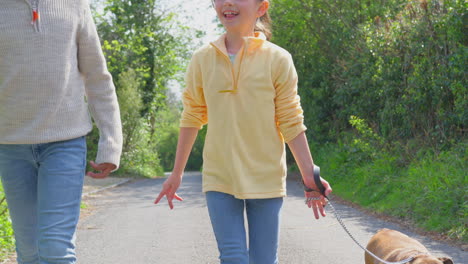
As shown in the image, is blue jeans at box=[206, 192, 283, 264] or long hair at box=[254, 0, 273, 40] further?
→ long hair at box=[254, 0, 273, 40]

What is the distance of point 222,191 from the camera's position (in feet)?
9.80

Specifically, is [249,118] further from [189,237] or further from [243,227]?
[189,237]

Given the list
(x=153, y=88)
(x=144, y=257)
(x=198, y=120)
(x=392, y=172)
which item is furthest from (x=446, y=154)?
(x=153, y=88)

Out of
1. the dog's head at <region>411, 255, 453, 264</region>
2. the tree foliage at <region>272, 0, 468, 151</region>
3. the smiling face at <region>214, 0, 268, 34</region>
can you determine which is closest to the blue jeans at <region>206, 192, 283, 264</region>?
the smiling face at <region>214, 0, 268, 34</region>

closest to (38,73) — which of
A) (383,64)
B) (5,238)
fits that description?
(5,238)

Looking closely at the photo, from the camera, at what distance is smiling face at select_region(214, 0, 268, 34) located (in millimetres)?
3080

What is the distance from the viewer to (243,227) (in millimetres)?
3014

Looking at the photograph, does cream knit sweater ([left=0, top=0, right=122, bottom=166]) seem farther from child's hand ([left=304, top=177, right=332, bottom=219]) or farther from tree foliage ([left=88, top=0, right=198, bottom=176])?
tree foliage ([left=88, top=0, right=198, bottom=176])

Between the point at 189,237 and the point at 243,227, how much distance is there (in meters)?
4.67

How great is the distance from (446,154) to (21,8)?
876 centimetres

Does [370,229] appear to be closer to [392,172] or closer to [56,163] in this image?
[392,172]

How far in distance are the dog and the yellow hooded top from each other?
1.26 m

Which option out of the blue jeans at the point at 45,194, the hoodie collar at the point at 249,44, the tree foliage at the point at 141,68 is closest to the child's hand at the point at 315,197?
the hoodie collar at the point at 249,44

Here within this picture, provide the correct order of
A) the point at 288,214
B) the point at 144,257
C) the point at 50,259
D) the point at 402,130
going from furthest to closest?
the point at 402,130, the point at 288,214, the point at 144,257, the point at 50,259
